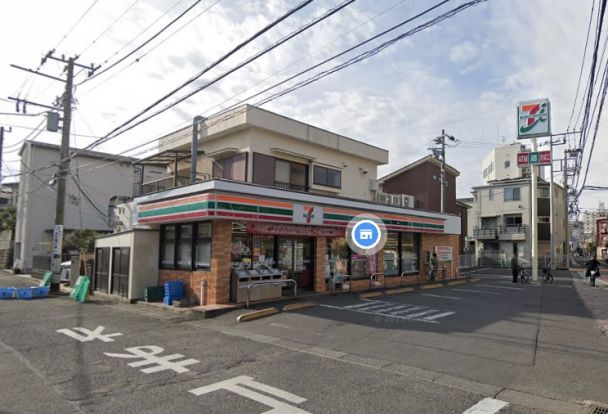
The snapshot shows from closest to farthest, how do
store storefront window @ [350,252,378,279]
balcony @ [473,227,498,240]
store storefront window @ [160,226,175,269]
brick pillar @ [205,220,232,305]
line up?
brick pillar @ [205,220,232,305] < store storefront window @ [160,226,175,269] < store storefront window @ [350,252,378,279] < balcony @ [473,227,498,240]

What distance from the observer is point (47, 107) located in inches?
784

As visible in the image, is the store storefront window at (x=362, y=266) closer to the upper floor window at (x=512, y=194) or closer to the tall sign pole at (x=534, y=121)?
the tall sign pole at (x=534, y=121)

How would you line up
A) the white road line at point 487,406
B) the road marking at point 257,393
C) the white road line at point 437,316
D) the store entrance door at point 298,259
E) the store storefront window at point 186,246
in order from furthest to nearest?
the store entrance door at point 298,259, the store storefront window at point 186,246, the white road line at point 437,316, the road marking at point 257,393, the white road line at point 487,406

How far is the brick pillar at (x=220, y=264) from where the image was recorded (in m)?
12.4

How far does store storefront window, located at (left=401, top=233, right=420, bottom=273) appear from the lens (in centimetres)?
2070

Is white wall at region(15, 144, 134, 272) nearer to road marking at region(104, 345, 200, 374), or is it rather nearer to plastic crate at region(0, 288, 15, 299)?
plastic crate at region(0, 288, 15, 299)

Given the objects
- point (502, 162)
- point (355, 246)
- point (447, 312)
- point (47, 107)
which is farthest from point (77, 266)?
point (502, 162)

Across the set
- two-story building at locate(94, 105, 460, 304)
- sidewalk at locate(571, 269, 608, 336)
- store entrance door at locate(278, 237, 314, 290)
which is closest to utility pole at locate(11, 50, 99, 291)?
two-story building at locate(94, 105, 460, 304)

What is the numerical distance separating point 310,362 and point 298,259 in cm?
856

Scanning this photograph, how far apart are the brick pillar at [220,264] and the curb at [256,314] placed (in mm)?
1558

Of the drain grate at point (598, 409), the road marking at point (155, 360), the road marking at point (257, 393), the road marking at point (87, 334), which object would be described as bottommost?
the road marking at point (87, 334)

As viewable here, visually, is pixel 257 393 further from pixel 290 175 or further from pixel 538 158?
pixel 538 158

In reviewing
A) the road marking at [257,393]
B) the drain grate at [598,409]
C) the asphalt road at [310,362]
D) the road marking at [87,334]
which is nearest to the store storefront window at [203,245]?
the asphalt road at [310,362]

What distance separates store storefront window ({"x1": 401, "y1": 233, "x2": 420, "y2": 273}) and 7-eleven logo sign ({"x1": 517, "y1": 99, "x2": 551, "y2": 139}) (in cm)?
912
